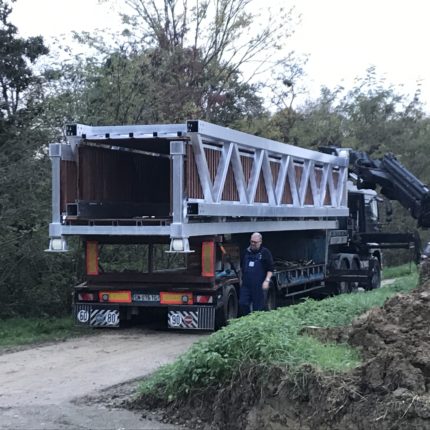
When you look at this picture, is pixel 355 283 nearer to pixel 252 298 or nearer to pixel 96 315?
pixel 252 298

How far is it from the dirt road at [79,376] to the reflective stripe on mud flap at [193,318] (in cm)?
21

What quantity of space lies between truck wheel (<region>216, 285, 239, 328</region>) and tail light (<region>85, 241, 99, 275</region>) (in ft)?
7.72

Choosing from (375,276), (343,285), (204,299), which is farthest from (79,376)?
(375,276)

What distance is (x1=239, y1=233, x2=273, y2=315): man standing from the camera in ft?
38.1

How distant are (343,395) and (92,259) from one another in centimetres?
790

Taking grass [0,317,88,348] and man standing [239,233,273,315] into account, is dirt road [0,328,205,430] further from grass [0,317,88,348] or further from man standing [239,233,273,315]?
man standing [239,233,273,315]

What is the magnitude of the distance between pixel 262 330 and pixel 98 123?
31.8ft

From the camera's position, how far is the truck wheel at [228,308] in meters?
12.3

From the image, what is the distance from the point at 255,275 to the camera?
11602 mm

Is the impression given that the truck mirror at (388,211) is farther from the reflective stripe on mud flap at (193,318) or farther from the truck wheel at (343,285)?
the reflective stripe on mud flap at (193,318)

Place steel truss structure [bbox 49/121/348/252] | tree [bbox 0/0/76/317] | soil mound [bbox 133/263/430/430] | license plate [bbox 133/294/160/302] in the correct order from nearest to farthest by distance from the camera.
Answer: soil mound [bbox 133/263/430/430] < steel truss structure [bbox 49/121/348/252] < license plate [bbox 133/294/160/302] < tree [bbox 0/0/76/317]

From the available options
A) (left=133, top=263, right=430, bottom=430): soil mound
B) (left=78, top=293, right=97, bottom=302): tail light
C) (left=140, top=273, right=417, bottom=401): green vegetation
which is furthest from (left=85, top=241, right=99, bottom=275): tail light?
(left=133, top=263, right=430, bottom=430): soil mound

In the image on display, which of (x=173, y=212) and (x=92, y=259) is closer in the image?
(x=173, y=212)

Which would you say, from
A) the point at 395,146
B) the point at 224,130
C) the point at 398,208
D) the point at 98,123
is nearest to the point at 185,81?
the point at 98,123
